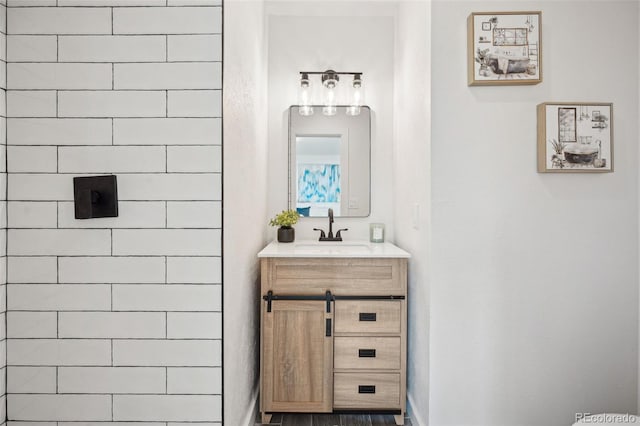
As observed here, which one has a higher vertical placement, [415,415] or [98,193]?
[98,193]

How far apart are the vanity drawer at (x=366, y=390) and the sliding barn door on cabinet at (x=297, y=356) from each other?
0.17 feet

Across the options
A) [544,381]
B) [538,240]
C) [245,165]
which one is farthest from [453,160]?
[544,381]

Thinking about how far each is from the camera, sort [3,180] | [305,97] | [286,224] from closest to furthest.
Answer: [3,180] < [286,224] < [305,97]

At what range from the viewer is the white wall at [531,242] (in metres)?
1.78

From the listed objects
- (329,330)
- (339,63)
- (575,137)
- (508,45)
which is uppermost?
(339,63)

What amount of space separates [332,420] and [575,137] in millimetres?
1814

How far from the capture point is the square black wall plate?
1318 mm

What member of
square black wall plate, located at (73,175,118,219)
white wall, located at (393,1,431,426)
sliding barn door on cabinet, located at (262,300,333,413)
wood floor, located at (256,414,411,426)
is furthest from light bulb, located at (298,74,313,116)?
wood floor, located at (256,414,411,426)

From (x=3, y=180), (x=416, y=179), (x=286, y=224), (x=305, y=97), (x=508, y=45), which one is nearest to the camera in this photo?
(x=3, y=180)

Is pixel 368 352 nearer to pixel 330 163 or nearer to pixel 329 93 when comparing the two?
pixel 330 163

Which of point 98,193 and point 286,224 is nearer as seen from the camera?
point 98,193

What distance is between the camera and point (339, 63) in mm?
2785

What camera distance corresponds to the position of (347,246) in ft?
8.68

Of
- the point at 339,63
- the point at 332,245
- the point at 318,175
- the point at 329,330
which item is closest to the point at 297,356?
the point at 329,330
